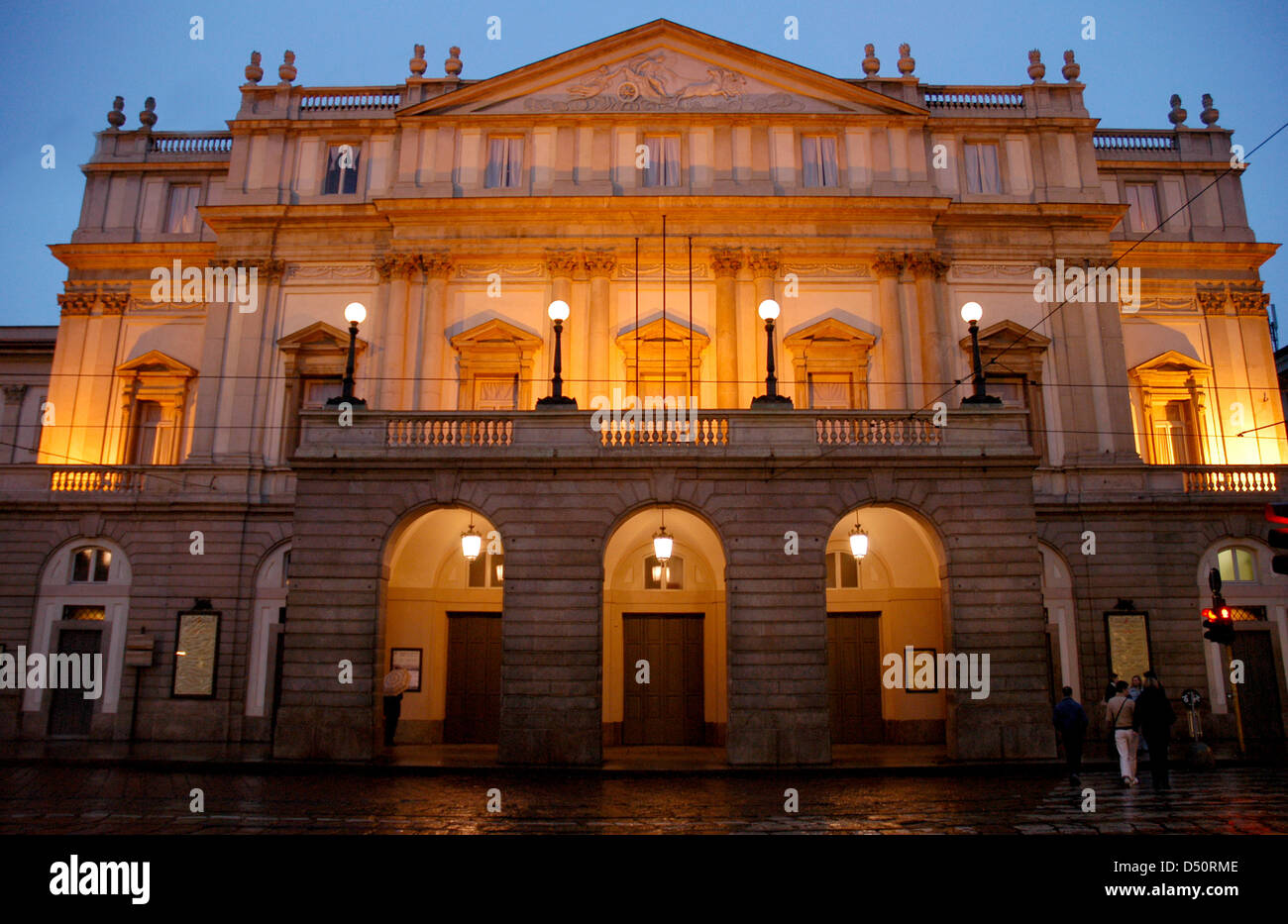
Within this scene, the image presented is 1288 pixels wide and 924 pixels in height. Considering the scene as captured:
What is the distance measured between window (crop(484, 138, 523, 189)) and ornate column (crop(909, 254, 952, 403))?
40.9 ft

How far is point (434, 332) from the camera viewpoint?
94.9ft

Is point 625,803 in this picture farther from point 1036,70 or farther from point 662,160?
point 1036,70

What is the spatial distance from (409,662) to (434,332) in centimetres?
994

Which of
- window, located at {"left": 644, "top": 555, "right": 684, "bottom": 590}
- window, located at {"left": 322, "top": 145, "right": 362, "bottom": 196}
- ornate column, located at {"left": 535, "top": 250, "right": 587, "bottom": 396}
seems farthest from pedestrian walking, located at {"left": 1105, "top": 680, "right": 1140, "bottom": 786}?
window, located at {"left": 322, "top": 145, "right": 362, "bottom": 196}

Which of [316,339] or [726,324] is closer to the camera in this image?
[726,324]

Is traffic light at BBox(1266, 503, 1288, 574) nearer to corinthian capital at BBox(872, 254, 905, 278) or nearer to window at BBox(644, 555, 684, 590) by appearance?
window at BBox(644, 555, 684, 590)

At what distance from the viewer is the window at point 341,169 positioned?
30938mm

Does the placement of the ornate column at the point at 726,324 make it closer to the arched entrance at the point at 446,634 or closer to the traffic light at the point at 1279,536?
the arched entrance at the point at 446,634

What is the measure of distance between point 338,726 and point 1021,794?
12.7 m

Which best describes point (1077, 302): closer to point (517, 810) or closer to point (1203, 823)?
point (1203, 823)

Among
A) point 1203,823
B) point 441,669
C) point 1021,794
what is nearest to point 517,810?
point 1021,794

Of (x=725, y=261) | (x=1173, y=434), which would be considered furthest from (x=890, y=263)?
(x=1173, y=434)

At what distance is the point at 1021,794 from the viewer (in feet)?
50.9

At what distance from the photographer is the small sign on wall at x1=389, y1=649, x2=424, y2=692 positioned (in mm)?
24625
